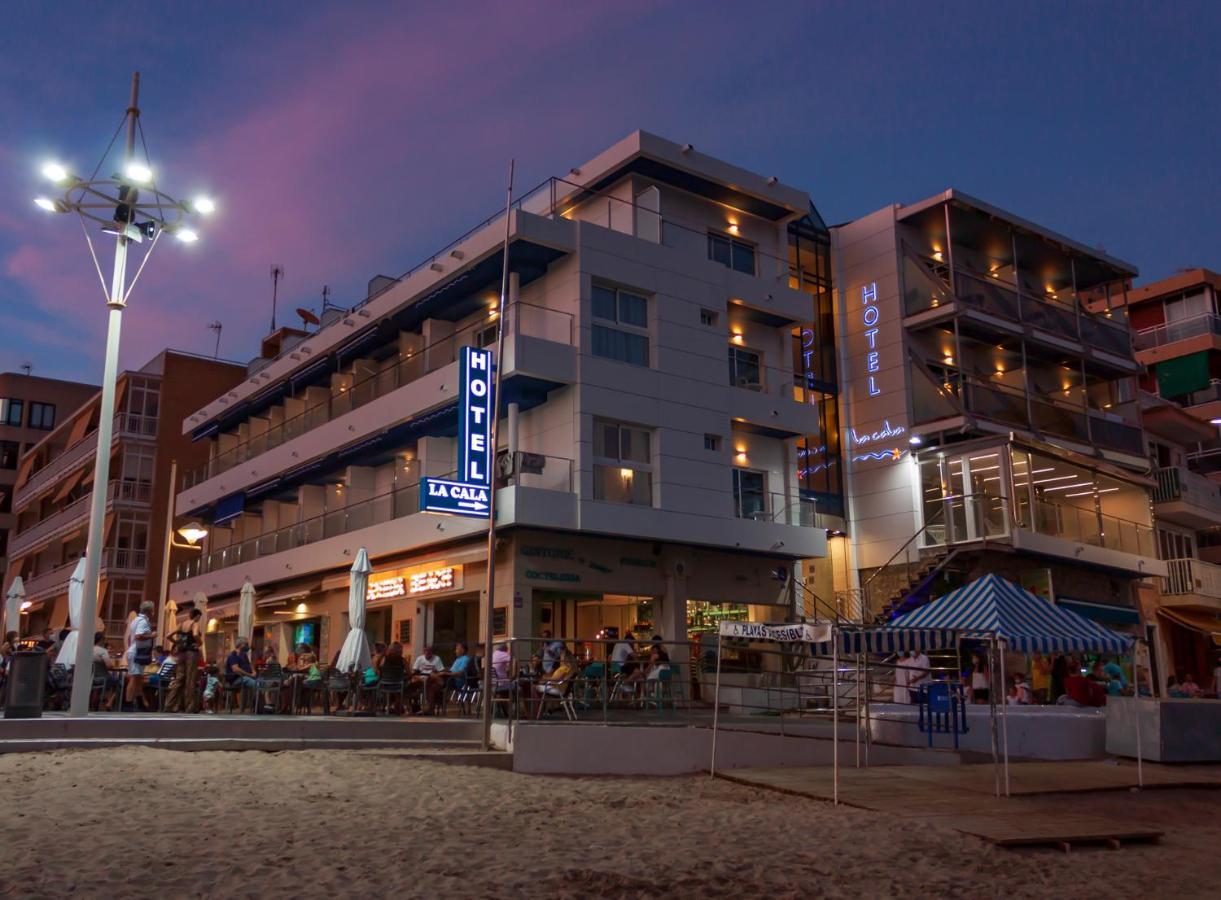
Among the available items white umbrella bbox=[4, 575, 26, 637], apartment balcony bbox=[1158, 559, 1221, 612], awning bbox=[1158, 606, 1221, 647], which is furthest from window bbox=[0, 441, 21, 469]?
awning bbox=[1158, 606, 1221, 647]

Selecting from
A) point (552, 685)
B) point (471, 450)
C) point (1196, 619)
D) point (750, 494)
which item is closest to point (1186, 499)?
point (1196, 619)

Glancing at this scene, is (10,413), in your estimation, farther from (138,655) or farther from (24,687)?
(24,687)

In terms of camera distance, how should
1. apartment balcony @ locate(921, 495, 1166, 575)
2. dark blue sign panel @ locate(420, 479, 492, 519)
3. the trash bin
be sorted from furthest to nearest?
apartment balcony @ locate(921, 495, 1166, 575), dark blue sign panel @ locate(420, 479, 492, 519), the trash bin

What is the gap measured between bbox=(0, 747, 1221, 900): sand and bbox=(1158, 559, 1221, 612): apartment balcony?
24633 mm

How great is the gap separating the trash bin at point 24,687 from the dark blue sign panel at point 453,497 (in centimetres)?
776

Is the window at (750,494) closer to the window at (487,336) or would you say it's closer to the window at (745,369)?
the window at (745,369)

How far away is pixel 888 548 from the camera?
3073cm

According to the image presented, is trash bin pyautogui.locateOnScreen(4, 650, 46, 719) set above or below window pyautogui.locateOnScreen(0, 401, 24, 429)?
below

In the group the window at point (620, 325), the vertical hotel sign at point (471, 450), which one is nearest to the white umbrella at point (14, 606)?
the vertical hotel sign at point (471, 450)

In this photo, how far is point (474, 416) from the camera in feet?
78.1

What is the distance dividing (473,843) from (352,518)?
21211 mm

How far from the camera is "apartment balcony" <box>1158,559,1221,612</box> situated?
117 ft

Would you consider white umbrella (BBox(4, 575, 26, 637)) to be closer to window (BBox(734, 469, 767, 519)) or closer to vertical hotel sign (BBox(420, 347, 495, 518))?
vertical hotel sign (BBox(420, 347, 495, 518))

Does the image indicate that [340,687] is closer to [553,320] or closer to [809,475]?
[553,320]
